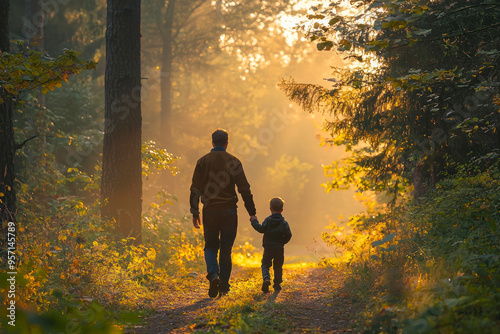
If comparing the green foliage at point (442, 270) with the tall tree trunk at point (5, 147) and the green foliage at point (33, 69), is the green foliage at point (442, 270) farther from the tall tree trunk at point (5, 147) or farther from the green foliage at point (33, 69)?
the tall tree trunk at point (5, 147)

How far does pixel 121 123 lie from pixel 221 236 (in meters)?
3.41

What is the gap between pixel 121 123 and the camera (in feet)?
28.4

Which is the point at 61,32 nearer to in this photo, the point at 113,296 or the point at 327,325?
the point at 113,296

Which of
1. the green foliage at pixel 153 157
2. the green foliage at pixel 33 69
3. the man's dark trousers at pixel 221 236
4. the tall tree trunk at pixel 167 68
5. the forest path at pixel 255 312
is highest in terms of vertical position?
the tall tree trunk at pixel 167 68

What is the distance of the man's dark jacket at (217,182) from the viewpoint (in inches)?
254

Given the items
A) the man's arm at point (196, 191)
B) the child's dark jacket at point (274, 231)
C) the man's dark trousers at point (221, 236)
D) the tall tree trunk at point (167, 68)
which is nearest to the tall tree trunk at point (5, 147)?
the man's arm at point (196, 191)

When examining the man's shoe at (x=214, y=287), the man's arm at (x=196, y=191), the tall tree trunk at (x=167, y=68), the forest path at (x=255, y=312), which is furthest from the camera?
the tall tree trunk at (x=167, y=68)

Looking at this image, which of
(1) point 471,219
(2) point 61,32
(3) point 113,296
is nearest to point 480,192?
(1) point 471,219

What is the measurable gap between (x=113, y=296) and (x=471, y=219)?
4.43 metres

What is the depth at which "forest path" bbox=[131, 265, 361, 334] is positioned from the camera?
4.71 meters

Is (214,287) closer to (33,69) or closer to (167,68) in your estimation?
(33,69)

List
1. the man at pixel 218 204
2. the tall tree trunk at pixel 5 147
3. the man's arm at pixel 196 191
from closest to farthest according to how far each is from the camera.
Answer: the tall tree trunk at pixel 5 147, the man at pixel 218 204, the man's arm at pixel 196 191

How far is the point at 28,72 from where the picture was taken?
5.13 metres

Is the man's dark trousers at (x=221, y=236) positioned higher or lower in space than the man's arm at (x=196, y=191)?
lower
